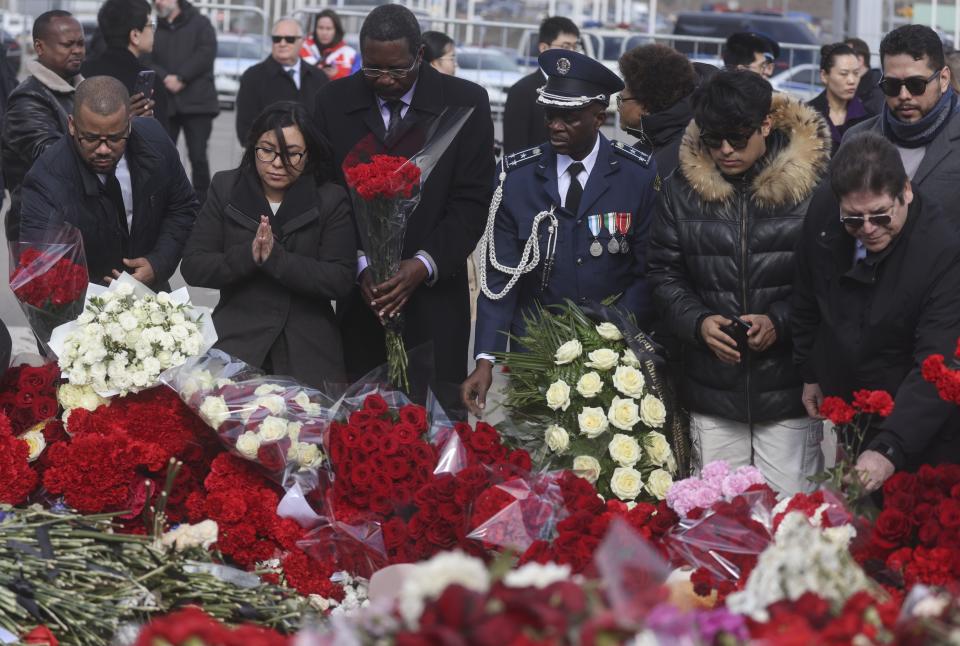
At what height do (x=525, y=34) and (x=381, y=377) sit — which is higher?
(x=525, y=34)

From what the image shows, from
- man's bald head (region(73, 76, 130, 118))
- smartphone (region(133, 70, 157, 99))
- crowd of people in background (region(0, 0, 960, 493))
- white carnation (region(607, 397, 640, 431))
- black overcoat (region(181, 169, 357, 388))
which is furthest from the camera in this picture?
smartphone (region(133, 70, 157, 99))

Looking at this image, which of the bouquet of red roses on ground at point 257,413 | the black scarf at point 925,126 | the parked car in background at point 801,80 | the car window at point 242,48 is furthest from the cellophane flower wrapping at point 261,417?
the car window at point 242,48

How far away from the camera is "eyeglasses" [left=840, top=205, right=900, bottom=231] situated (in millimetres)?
3414

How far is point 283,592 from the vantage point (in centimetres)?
334

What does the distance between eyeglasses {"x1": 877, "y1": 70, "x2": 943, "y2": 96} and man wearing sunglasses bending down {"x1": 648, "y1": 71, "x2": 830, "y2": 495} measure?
0.38 meters

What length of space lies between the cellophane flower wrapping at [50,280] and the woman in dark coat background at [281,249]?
39cm

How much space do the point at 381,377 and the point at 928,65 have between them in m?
2.04

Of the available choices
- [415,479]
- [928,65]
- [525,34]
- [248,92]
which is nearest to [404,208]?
[415,479]

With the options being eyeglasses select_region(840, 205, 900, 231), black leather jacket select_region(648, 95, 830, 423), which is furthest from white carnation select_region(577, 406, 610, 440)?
eyeglasses select_region(840, 205, 900, 231)

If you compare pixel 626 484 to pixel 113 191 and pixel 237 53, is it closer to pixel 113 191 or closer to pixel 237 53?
pixel 113 191

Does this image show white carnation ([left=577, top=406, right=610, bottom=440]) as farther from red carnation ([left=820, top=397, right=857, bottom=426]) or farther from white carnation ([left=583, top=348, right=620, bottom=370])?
red carnation ([left=820, top=397, right=857, bottom=426])

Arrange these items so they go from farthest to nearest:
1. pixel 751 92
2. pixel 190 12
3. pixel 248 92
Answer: pixel 190 12 < pixel 248 92 < pixel 751 92

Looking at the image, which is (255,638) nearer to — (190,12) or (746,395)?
(746,395)

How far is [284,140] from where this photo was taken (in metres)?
4.47
